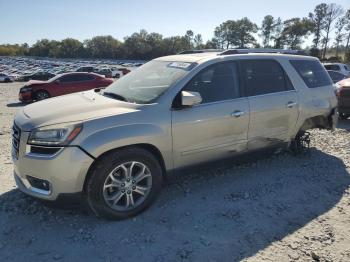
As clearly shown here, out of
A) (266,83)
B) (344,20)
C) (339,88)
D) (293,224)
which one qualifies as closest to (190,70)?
Result: (266,83)

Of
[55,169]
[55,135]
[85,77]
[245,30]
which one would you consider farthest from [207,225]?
[245,30]

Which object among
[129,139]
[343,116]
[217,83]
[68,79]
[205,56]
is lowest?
[343,116]

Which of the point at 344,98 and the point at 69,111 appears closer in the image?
the point at 69,111

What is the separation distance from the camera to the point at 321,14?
8212 cm

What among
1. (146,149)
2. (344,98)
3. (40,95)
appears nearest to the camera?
(146,149)

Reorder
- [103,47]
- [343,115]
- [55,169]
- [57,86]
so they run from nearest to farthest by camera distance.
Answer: [55,169], [343,115], [57,86], [103,47]

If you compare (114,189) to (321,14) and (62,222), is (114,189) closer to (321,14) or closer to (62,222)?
(62,222)

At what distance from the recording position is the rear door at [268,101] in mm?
4785

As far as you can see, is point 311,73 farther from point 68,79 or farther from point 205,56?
point 68,79

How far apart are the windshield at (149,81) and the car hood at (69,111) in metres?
0.25

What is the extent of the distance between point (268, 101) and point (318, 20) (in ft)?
291

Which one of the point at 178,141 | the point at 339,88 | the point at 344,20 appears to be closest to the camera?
the point at 178,141

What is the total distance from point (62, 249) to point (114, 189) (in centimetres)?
78

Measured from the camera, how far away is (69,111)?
389 cm
